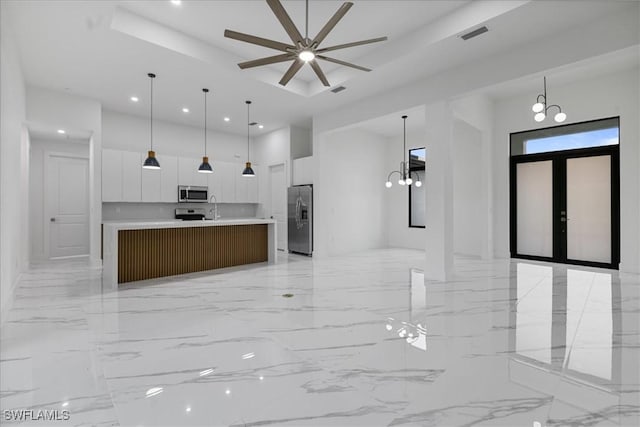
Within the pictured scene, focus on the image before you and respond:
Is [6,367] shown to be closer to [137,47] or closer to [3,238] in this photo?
[3,238]

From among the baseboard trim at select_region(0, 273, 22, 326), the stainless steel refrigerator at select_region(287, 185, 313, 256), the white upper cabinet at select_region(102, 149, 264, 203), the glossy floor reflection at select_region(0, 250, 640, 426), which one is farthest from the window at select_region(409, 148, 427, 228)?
the baseboard trim at select_region(0, 273, 22, 326)

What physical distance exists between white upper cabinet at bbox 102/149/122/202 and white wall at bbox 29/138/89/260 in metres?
1.52

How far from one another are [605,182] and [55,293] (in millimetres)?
8917

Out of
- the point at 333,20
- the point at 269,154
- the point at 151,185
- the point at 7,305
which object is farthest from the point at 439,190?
the point at 151,185

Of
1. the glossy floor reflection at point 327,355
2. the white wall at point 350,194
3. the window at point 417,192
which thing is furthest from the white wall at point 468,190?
the glossy floor reflection at point 327,355

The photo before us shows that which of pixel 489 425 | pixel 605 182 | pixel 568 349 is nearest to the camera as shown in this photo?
pixel 489 425

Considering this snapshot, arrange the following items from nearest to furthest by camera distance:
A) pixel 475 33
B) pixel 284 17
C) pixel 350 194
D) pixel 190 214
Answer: pixel 284 17 → pixel 475 33 → pixel 190 214 → pixel 350 194

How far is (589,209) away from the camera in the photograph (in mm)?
5980

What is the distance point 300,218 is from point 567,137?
5.69 metres

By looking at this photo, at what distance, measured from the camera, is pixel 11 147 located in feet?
12.9

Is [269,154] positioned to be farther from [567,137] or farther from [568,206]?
[568,206]

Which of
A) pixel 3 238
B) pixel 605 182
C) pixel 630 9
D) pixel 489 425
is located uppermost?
pixel 630 9

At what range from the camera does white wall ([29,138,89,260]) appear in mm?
6641

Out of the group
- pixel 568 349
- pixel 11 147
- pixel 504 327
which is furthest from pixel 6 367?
pixel 568 349
